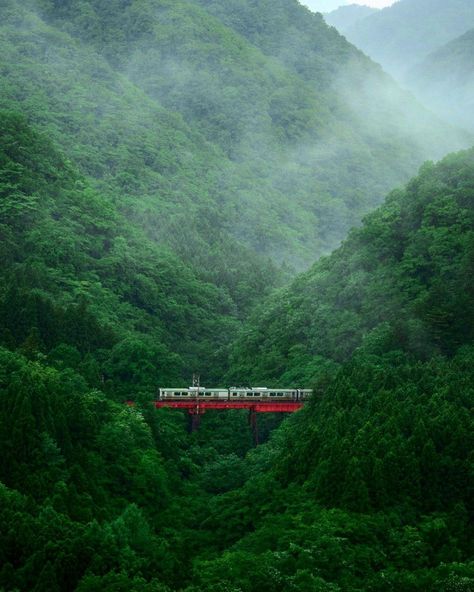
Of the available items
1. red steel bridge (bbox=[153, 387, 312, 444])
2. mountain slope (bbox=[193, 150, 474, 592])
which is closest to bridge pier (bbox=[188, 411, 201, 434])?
red steel bridge (bbox=[153, 387, 312, 444])

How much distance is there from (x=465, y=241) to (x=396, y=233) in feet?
29.2

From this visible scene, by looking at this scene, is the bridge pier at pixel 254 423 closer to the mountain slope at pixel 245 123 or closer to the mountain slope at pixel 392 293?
the mountain slope at pixel 392 293

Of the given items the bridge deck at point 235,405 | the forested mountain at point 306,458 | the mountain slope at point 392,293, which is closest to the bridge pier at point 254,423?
the bridge deck at point 235,405

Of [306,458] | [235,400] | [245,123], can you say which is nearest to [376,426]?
[306,458]

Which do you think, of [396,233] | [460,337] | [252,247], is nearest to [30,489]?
[460,337]

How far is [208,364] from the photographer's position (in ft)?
301

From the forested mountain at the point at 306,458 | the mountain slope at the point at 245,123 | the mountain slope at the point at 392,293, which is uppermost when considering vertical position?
the mountain slope at the point at 245,123

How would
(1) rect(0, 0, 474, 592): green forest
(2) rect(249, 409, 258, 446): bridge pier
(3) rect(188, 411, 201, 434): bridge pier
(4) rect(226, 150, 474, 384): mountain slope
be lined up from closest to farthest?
(1) rect(0, 0, 474, 592): green forest
(4) rect(226, 150, 474, 384): mountain slope
(2) rect(249, 409, 258, 446): bridge pier
(3) rect(188, 411, 201, 434): bridge pier

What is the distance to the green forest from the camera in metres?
41.0

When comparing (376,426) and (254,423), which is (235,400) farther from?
(376,426)

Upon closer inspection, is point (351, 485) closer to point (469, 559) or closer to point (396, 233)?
point (469, 559)

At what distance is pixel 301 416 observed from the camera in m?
63.8

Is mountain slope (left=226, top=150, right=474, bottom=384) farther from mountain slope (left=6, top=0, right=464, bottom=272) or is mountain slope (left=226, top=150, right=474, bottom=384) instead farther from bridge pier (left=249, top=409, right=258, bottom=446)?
mountain slope (left=6, top=0, right=464, bottom=272)

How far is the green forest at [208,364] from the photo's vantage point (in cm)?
4100
